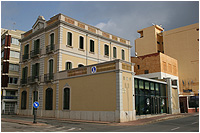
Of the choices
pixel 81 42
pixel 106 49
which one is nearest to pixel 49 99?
pixel 81 42

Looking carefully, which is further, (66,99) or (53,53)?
(53,53)

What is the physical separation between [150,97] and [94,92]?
7.96 meters

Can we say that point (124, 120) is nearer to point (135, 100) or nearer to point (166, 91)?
point (135, 100)

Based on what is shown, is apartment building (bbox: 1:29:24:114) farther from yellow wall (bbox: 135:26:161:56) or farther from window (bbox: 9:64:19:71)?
yellow wall (bbox: 135:26:161:56)

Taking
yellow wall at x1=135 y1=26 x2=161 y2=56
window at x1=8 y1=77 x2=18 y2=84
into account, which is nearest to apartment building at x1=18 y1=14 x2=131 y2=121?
window at x1=8 y1=77 x2=18 y2=84

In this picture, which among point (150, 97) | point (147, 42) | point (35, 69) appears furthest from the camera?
point (147, 42)

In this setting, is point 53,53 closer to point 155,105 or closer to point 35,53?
point 35,53

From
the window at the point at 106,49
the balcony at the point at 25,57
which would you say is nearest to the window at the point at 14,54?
the balcony at the point at 25,57

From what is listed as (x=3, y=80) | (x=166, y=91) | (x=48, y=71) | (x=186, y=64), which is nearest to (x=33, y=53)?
(x=48, y=71)

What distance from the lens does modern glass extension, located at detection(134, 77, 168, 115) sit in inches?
906

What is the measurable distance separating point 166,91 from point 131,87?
11269mm

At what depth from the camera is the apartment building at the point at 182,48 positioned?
167ft

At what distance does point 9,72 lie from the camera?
133ft

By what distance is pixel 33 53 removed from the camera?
99.0ft
